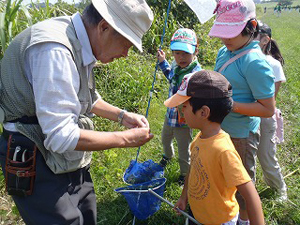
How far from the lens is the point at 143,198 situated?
226 cm

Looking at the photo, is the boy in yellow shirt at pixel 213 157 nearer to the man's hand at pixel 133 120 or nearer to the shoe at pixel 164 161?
the man's hand at pixel 133 120

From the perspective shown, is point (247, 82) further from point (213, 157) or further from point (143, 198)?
point (143, 198)

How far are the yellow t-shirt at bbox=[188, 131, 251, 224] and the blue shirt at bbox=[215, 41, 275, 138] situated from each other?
0.47 meters

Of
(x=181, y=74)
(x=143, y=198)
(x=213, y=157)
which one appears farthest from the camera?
(x=181, y=74)

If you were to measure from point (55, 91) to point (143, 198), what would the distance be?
138cm

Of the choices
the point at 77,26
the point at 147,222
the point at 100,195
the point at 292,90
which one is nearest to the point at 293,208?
the point at 147,222

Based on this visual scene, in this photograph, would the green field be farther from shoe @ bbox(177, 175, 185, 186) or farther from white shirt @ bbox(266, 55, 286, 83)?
white shirt @ bbox(266, 55, 286, 83)

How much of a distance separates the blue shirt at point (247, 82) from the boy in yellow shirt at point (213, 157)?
1.13 ft

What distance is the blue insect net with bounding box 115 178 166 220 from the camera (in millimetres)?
2242

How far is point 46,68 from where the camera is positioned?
1190mm

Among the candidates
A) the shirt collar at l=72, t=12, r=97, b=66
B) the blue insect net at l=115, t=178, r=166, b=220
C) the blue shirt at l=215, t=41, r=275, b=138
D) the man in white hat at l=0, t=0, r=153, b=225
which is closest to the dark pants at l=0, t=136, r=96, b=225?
the man in white hat at l=0, t=0, r=153, b=225

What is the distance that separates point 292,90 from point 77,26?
5911 millimetres

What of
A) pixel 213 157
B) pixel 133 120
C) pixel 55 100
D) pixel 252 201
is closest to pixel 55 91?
pixel 55 100

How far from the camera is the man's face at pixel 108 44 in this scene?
1.38 m
